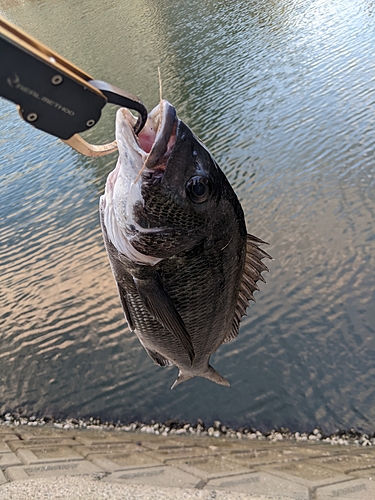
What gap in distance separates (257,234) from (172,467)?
4.36m

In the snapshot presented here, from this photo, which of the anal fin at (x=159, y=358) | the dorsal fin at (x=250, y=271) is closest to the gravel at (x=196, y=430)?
the anal fin at (x=159, y=358)

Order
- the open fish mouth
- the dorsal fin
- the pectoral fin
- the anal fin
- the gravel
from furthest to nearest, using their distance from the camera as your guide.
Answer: the gravel < the anal fin < the dorsal fin < the pectoral fin < the open fish mouth

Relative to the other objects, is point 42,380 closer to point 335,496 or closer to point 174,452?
point 174,452

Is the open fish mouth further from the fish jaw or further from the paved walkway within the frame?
the paved walkway

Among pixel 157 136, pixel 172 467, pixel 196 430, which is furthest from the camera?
pixel 196 430

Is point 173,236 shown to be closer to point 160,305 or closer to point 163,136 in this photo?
point 160,305

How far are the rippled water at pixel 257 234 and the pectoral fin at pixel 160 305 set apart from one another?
336cm

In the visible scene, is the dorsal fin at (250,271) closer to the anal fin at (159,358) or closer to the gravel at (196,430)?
the anal fin at (159,358)

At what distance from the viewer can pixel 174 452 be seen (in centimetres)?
482

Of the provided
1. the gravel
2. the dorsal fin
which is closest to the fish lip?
the dorsal fin

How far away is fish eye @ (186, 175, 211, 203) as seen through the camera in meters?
2.03

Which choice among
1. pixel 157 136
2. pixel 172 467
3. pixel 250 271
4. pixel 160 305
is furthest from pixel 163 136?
pixel 172 467

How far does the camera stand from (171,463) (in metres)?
4.39

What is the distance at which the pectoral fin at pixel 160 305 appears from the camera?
2.28 metres
